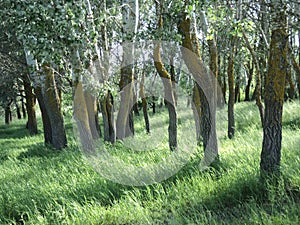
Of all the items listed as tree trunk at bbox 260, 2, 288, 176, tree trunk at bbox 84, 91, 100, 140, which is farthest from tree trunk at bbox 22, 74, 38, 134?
tree trunk at bbox 260, 2, 288, 176

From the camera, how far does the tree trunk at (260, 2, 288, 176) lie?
4.36 metres

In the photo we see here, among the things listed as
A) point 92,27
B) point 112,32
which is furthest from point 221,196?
point 112,32

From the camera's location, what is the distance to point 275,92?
4.46m

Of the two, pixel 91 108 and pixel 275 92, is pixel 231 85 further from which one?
pixel 275 92

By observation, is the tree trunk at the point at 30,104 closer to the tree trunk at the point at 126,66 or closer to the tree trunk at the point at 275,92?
the tree trunk at the point at 126,66

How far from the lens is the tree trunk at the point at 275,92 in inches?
171

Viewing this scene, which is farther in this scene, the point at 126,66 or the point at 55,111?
the point at 55,111

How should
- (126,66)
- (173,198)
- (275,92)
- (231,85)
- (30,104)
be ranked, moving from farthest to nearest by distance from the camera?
(30,104) < (231,85) < (126,66) < (173,198) < (275,92)

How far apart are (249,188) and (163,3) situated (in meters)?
5.04

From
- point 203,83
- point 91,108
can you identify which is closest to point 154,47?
point 203,83

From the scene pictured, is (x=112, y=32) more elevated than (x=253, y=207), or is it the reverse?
(x=112, y=32)

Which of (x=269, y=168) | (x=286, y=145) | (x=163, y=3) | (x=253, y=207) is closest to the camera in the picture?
(x=253, y=207)

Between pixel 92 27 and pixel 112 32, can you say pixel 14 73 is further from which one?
pixel 92 27

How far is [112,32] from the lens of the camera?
13188mm
